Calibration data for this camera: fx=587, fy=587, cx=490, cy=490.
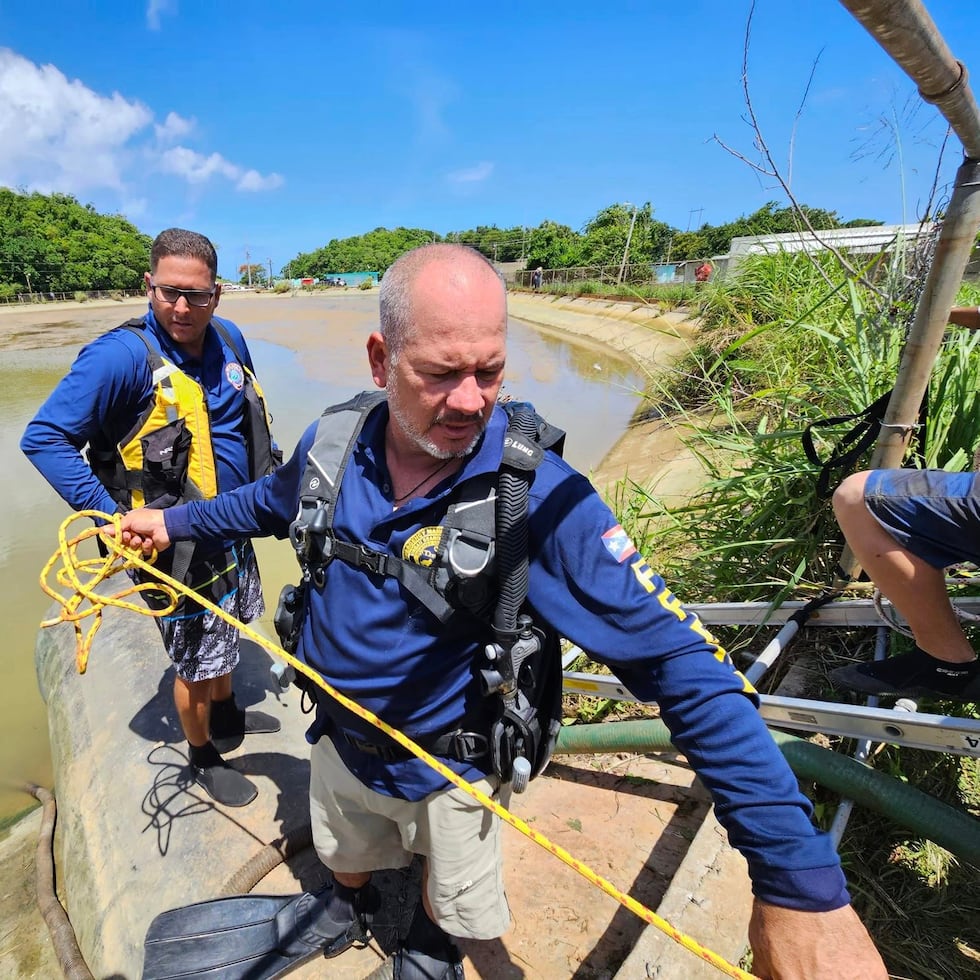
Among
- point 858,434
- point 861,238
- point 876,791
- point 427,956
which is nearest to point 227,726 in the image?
point 427,956

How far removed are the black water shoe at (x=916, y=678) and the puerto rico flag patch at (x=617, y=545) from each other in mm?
1437

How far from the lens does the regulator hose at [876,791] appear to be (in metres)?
1.70

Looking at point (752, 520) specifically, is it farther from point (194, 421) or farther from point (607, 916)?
point (194, 421)

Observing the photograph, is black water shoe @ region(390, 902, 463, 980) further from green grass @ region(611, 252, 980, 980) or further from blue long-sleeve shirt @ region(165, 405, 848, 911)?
green grass @ region(611, 252, 980, 980)

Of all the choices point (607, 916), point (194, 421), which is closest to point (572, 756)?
point (607, 916)

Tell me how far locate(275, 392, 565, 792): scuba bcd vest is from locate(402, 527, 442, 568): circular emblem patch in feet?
0.04

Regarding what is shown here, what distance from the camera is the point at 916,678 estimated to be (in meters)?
2.01

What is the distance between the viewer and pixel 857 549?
2.11 m

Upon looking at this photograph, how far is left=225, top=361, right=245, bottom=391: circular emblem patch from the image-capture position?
2.64 meters

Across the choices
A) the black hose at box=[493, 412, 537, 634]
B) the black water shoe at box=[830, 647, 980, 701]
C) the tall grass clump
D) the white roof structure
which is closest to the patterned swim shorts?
the black hose at box=[493, 412, 537, 634]

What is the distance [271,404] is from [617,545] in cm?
1166

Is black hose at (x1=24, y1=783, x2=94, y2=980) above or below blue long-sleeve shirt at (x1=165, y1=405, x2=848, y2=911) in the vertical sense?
below

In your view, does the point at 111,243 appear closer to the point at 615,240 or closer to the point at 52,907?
the point at 615,240

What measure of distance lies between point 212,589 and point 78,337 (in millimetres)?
31108
